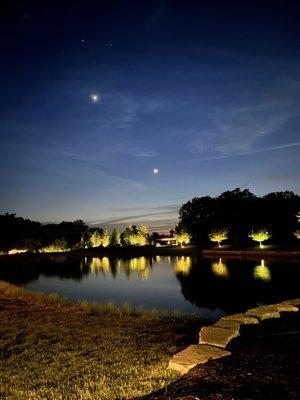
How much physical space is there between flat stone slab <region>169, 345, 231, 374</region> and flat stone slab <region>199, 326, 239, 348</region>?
0.32m

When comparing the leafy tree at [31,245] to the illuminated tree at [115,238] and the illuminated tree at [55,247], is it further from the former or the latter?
the illuminated tree at [115,238]

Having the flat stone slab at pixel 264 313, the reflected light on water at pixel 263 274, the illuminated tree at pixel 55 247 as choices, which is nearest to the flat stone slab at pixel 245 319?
the flat stone slab at pixel 264 313

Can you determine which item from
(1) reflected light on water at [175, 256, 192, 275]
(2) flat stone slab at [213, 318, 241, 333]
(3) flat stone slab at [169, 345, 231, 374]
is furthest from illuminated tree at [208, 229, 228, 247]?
(3) flat stone slab at [169, 345, 231, 374]

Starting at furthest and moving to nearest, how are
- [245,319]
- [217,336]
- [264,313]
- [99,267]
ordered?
[99,267]
[264,313]
[245,319]
[217,336]

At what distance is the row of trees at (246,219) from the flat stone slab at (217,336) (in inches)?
1534

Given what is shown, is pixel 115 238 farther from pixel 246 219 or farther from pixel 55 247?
pixel 246 219

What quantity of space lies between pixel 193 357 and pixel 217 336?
3.89 ft

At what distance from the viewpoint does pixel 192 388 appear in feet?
16.2

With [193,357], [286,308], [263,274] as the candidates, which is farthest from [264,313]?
[263,274]

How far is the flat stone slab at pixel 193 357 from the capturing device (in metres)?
5.73

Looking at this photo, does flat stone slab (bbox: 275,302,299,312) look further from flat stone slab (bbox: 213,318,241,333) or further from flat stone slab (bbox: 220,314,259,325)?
flat stone slab (bbox: 213,318,241,333)

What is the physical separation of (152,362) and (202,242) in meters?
72.4

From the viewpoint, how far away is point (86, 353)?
7109 mm

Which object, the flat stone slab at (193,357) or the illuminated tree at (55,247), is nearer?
the flat stone slab at (193,357)
